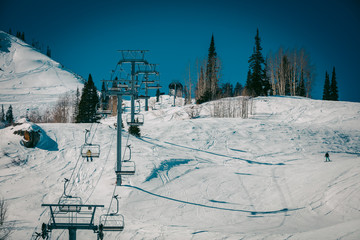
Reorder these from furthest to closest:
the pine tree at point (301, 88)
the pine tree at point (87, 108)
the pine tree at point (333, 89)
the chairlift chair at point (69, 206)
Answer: the pine tree at point (333, 89) < the pine tree at point (301, 88) < the pine tree at point (87, 108) < the chairlift chair at point (69, 206)

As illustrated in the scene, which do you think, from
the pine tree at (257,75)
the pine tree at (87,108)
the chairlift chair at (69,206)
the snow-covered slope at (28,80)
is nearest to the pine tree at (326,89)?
the pine tree at (257,75)

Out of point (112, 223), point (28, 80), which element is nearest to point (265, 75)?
point (112, 223)

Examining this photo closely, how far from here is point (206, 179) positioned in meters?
24.7

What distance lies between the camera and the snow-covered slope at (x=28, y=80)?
4633 inches

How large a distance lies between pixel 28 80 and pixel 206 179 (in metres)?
147

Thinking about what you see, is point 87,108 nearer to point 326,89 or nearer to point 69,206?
point 69,206

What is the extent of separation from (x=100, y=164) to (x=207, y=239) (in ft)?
47.9

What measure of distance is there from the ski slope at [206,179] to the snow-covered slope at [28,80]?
8491 cm

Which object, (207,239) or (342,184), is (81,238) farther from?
(342,184)

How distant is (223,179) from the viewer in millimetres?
24469

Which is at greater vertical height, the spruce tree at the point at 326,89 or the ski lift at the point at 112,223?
the spruce tree at the point at 326,89

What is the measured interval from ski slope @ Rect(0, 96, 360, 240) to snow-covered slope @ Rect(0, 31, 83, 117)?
84.9 meters

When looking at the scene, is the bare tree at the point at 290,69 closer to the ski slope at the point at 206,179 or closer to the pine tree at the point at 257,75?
the pine tree at the point at 257,75

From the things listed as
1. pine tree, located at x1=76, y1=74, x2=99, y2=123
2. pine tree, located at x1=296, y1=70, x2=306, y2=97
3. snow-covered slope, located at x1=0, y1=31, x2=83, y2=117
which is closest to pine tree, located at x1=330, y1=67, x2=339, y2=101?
pine tree, located at x1=296, y1=70, x2=306, y2=97
